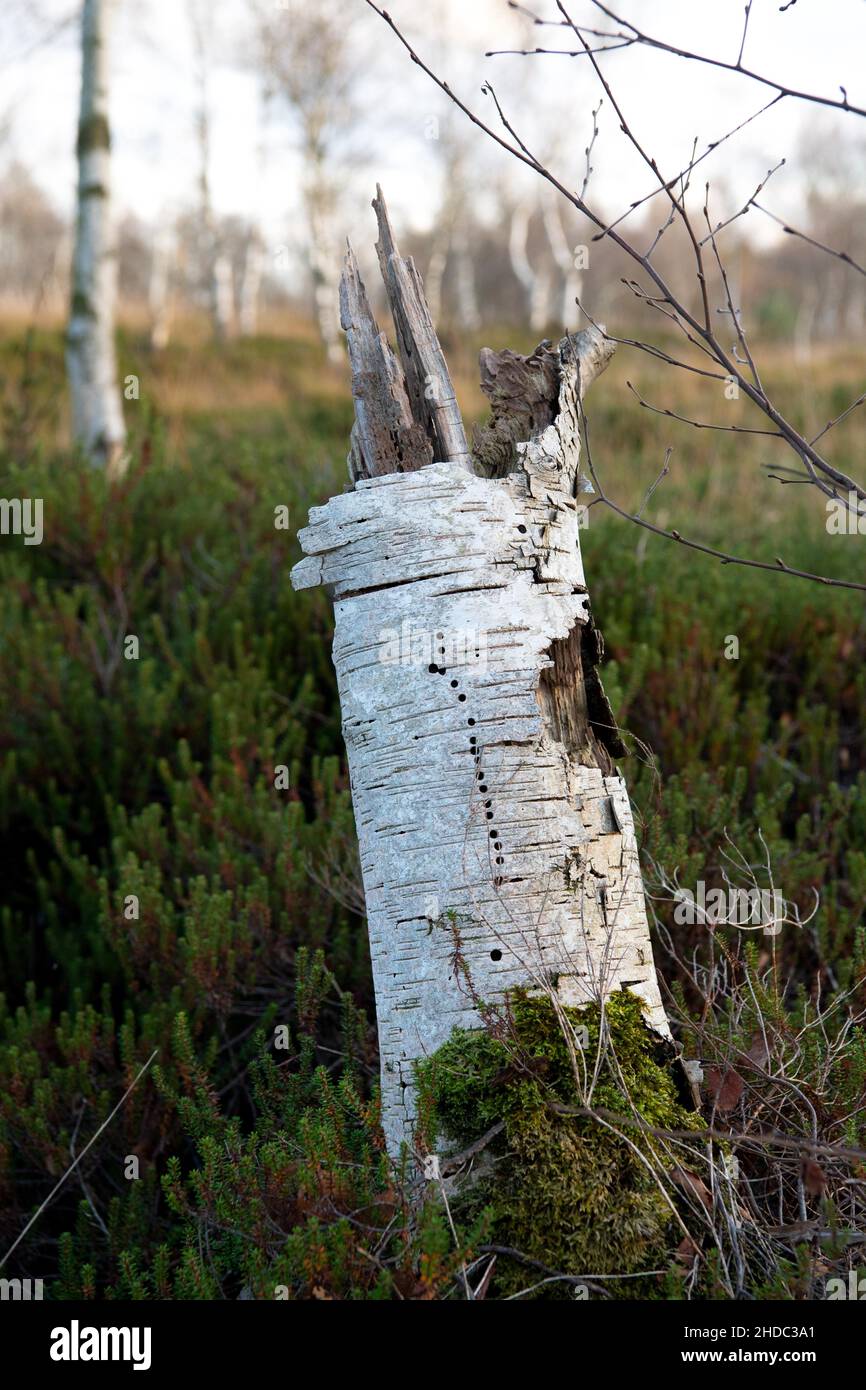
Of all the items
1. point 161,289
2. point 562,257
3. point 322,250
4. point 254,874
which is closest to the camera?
point 254,874

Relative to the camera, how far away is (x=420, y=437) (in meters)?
1.98

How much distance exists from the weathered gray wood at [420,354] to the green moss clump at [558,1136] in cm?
109

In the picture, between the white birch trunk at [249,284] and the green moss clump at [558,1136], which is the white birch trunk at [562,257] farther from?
the green moss clump at [558,1136]

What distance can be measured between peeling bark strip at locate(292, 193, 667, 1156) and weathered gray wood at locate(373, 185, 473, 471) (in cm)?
12

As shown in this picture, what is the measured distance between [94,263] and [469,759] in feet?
24.9

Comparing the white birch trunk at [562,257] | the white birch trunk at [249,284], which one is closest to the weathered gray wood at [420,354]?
the white birch trunk at [562,257]

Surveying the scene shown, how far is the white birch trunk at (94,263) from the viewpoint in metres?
7.68

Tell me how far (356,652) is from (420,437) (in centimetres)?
51

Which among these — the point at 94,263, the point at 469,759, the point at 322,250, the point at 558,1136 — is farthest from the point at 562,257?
the point at 558,1136

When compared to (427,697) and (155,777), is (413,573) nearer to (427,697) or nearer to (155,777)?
(427,697)

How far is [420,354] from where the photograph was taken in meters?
2.06

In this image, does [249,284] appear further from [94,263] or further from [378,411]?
[378,411]

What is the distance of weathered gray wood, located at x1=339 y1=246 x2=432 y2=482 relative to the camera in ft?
6.48

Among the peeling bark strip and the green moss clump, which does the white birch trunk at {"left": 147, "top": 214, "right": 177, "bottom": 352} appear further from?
the green moss clump
